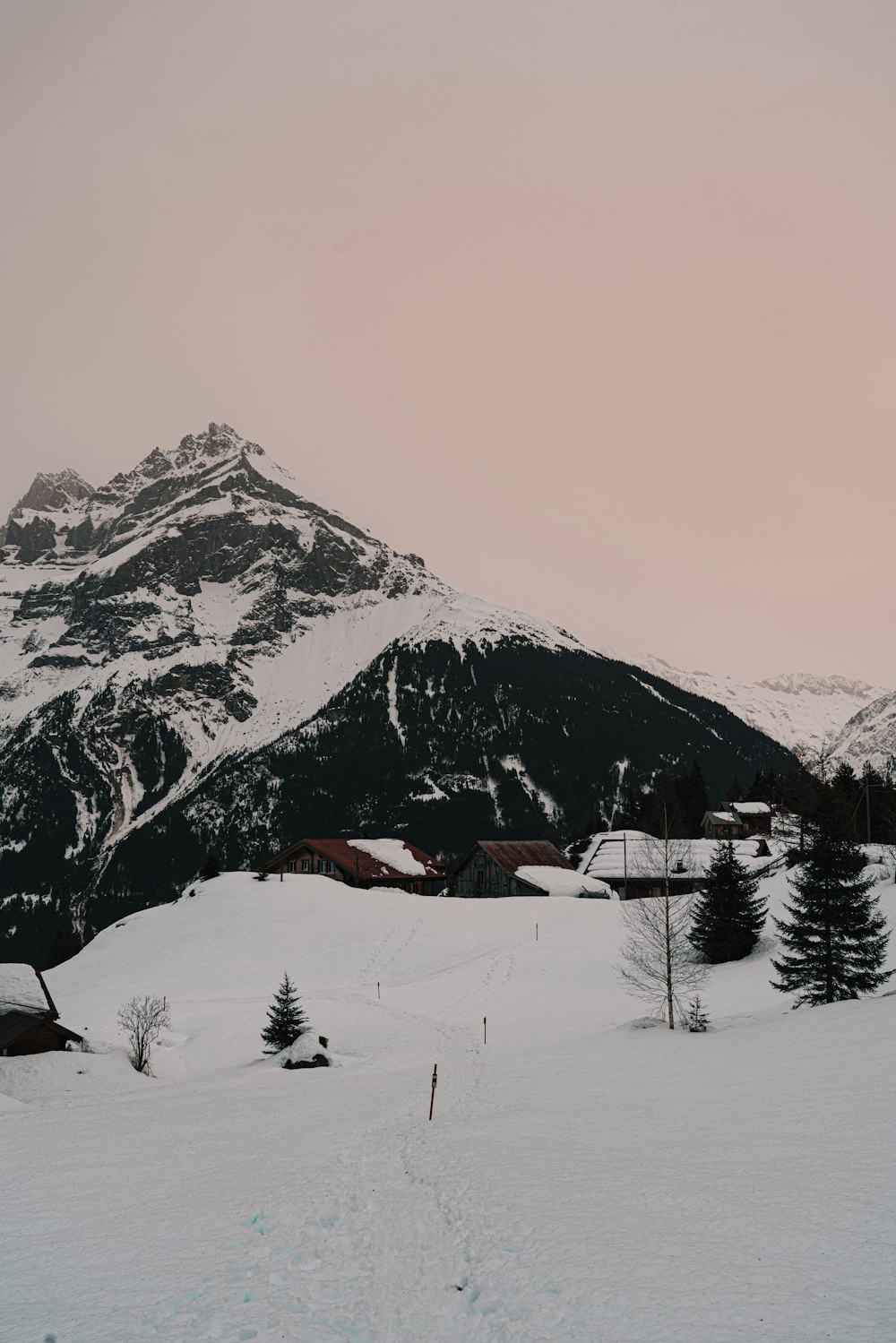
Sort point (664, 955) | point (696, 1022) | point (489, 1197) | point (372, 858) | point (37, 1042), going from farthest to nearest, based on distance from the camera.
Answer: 1. point (372, 858)
2. point (664, 955)
3. point (37, 1042)
4. point (696, 1022)
5. point (489, 1197)

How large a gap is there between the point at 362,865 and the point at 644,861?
109 ft

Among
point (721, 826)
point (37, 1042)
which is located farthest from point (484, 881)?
point (37, 1042)

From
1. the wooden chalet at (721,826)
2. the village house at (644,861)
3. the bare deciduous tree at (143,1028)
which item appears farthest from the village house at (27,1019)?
the wooden chalet at (721,826)

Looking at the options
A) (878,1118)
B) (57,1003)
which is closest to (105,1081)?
(57,1003)

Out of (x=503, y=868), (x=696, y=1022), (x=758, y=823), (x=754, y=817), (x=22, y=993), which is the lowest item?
(x=22, y=993)

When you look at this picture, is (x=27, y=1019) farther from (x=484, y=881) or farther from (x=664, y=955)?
(x=484, y=881)

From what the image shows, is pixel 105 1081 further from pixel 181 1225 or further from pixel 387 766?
pixel 387 766

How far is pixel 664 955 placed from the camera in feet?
166

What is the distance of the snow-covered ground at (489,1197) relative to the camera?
916 centimetres

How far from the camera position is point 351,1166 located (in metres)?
15.7

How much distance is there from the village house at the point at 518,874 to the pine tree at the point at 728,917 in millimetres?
34221

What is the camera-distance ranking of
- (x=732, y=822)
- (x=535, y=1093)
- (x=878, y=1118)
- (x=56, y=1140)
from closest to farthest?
(x=878, y=1118), (x=56, y=1140), (x=535, y=1093), (x=732, y=822)

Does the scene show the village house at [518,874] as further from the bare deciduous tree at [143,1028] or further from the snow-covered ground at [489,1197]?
the snow-covered ground at [489,1197]

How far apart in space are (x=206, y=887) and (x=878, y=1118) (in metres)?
75.1
